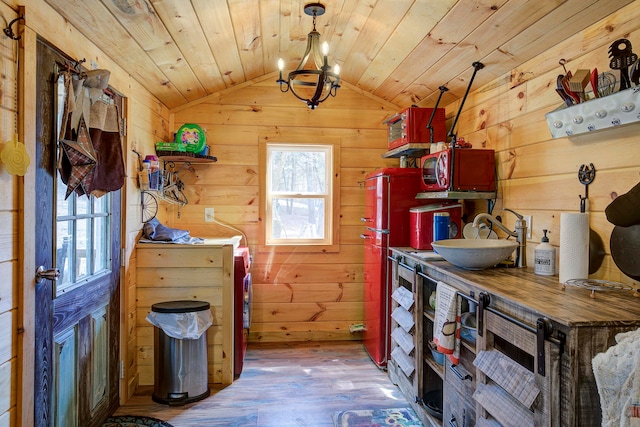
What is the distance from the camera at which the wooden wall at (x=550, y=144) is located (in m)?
1.76

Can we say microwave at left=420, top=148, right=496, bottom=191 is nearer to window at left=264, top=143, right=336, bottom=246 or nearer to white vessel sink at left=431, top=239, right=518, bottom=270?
white vessel sink at left=431, top=239, right=518, bottom=270

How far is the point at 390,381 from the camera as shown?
120 inches

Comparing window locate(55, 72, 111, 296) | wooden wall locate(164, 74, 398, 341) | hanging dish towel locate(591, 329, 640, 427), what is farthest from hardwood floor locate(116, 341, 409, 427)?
hanging dish towel locate(591, 329, 640, 427)

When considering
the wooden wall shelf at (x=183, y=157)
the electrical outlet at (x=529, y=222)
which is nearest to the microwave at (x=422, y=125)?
the electrical outlet at (x=529, y=222)

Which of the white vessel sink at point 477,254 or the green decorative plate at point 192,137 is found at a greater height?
the green decorative plate at point 192,137

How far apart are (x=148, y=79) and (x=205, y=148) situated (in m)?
0.74

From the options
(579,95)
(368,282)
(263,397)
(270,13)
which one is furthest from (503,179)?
(263,397)

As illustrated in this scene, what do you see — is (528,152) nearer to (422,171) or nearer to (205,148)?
(422,171)

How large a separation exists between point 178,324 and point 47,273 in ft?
3.57

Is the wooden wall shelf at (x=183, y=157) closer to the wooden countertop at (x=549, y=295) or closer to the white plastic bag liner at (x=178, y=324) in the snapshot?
the white plastic bag liner at (x=178, y=324)

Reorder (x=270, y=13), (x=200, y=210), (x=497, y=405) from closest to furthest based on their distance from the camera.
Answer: (x=497, y=405) → (x=270, y=13) → (x=200, y=210)

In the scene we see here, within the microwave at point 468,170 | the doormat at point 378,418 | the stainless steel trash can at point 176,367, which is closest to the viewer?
the doormat at point 378,418

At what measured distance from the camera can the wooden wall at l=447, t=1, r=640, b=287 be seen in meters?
1.76

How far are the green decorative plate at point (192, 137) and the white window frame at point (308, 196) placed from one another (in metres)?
0.57
